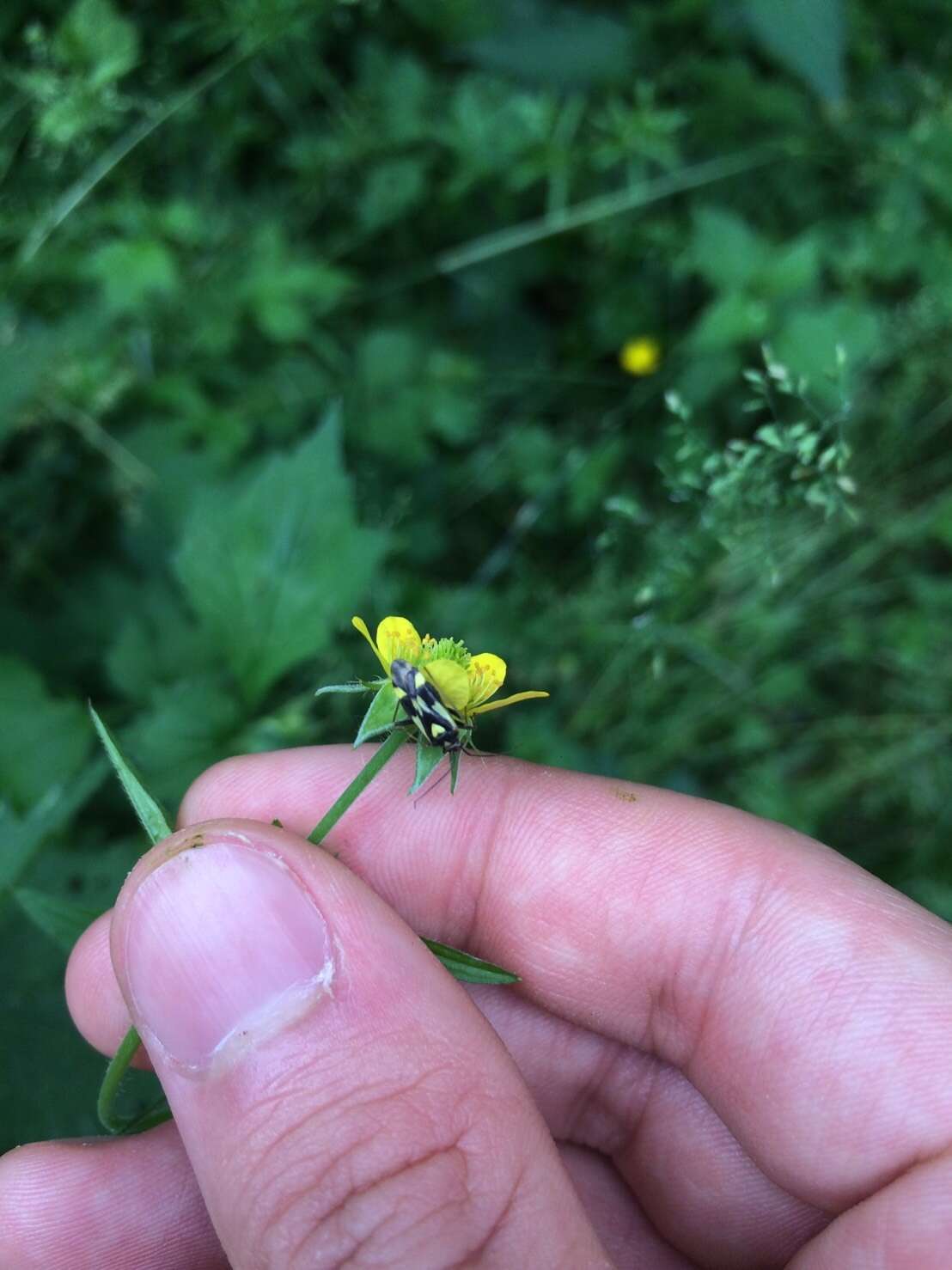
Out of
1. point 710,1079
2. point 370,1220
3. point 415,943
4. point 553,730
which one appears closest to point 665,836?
point 710,1079

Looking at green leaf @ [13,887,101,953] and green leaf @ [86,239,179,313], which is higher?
green leaf @ [86,239,179,313]

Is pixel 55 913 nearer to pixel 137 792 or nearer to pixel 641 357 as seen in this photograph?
pixel 137 792

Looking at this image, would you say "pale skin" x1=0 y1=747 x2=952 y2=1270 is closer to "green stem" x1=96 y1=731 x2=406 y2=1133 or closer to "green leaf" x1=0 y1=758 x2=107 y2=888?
"green stem" x1=96 y1=731 x2=406 y2=1133

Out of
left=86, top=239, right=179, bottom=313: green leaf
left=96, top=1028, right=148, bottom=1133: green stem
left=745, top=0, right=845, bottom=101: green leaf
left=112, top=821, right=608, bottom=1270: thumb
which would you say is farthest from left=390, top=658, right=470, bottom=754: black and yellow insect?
left=745, top=0, right=845, bottom=101: green leaf

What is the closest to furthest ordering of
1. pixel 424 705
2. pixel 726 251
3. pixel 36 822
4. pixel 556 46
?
pixel 424 705 → pixel 36 822 → pixel 726 251 → pixel 556 46

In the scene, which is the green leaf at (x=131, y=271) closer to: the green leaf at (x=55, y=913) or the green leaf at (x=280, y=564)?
the green leaf at (x=280, y=564)

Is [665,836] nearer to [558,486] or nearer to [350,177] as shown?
[558,486]

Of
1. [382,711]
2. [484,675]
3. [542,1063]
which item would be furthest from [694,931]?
[382,711]
